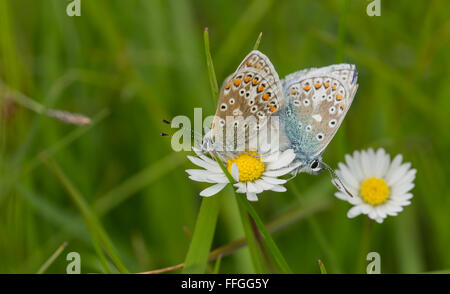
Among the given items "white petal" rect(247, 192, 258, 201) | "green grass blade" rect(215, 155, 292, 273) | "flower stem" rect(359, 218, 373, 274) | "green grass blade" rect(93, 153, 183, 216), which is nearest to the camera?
"green grass blade" rect(215, 155, 292, 273)

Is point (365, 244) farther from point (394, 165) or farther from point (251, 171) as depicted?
point (251, 171)

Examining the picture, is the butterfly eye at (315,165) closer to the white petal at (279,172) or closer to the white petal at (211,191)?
the white petal at (279,172)

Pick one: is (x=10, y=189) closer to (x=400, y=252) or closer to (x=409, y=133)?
(x=400, y=252)

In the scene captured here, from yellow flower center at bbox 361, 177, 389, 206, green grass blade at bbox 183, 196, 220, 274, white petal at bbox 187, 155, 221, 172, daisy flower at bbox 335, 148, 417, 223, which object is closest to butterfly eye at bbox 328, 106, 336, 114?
daisy flower at bbox 335, 148, 417, 223

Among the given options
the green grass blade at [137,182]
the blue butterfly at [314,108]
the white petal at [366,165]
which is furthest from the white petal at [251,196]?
the green grass blade at [137,182]

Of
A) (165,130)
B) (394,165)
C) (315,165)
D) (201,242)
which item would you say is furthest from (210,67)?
(165,130)

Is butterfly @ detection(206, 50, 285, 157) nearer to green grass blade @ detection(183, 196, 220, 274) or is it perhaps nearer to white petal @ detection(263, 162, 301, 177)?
white petal @ detection(263, 162, 301, 177)

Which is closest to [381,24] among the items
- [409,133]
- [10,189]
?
[409,133]
